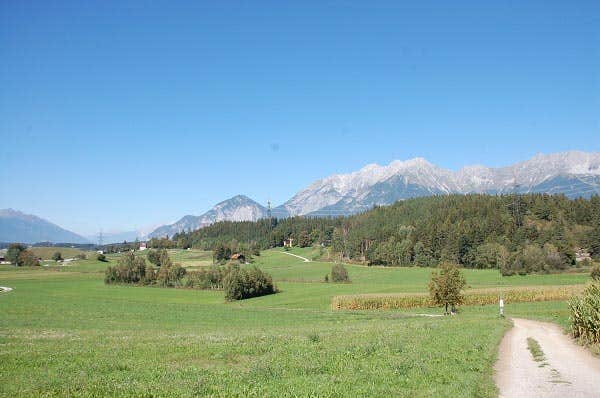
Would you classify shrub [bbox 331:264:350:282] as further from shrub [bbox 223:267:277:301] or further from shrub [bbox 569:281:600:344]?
shrub [bbox 569:281:600:344]

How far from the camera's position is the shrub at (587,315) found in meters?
24.0

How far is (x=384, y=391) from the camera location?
1324cm

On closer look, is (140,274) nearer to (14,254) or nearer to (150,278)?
(150,278)

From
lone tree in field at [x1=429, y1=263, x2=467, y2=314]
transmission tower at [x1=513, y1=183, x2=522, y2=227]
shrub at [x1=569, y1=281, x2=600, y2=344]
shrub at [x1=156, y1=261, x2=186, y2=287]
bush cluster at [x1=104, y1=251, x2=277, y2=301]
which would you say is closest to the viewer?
shrub at [x1=569, y1=281, x2=600, y2=344]

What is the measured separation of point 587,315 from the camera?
2483 centimetres

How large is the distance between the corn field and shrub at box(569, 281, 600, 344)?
4047cm

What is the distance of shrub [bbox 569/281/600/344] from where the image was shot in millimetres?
23953

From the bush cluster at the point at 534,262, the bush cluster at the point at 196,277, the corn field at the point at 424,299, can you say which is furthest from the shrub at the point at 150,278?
the bush cluster at the point at 534,262

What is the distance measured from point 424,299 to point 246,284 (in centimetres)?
3806

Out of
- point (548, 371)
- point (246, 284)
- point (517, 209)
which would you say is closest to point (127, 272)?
point (246, 284)

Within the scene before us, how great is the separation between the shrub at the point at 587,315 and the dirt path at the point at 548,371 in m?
0.82

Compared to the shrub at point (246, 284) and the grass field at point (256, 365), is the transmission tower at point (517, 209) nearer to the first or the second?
the shrub at point (246, 284)

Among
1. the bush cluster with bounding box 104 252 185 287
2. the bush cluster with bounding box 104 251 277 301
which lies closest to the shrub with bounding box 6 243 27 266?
the bush cluster with bounding box 104 252 185 287

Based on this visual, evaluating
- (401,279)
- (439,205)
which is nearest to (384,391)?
(401,279)
